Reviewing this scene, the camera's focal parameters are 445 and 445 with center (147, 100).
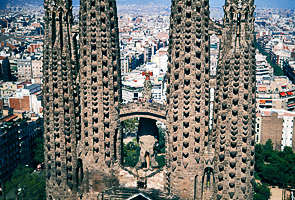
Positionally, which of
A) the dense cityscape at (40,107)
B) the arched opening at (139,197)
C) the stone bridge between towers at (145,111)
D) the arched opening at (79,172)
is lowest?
the dense cityscape at (40,107)

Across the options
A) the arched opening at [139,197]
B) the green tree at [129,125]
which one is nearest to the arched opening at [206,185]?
the arched opening at [139,197]

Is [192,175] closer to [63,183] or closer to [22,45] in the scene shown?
[63,183]

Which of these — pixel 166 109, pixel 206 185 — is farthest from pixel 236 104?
pixel 206 185

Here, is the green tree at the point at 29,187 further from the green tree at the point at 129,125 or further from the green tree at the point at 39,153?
the green tree at the point at 129,125

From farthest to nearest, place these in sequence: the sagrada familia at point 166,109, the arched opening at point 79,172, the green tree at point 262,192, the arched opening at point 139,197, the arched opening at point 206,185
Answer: the green tree at point 262,192 < the arched opening at point 79,172 < the arched opening at point 206,185 < the arched opening at point 139,197 < the sagrada familia at point 166,109

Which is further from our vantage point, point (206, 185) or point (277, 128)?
point (277, 128)

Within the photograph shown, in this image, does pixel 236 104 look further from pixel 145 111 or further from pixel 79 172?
pixel 79 172
